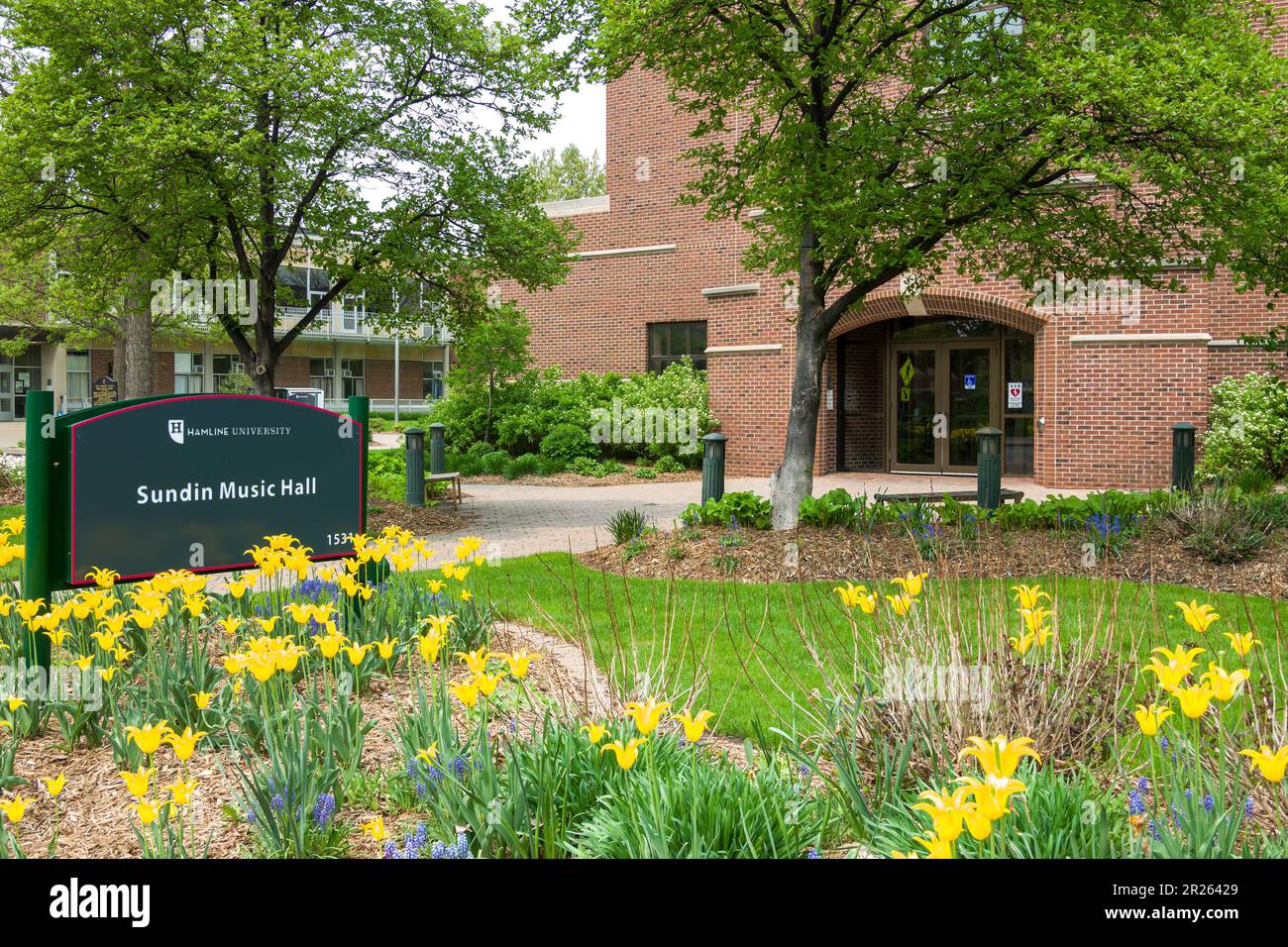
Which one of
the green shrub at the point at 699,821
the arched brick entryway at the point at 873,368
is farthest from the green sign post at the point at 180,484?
the arched brick entryway at the point at 873,368

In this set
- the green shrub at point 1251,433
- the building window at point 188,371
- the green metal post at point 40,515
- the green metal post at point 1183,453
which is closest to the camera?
the green metal post at point 40,515

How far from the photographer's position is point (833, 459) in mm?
21922

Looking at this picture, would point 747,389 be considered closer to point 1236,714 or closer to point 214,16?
point 214,16

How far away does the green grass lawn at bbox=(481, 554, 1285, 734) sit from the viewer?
14.9ft

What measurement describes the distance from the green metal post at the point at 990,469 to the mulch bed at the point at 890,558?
2.16m

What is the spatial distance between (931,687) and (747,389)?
18305 mm

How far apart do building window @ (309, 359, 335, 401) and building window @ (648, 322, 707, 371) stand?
33.6 meters

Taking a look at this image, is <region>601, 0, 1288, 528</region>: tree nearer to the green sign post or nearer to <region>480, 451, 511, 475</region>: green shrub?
the green sign post

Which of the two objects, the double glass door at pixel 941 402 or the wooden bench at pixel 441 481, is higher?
the double glass door at pixel 941 402

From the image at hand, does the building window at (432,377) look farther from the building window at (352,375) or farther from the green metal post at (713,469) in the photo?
the green metal post at (713,469)

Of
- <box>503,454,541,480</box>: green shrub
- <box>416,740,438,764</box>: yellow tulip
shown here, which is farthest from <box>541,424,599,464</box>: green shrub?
<box>416,740,438,764</box>: yellow tulip

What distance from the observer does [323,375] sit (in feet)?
187

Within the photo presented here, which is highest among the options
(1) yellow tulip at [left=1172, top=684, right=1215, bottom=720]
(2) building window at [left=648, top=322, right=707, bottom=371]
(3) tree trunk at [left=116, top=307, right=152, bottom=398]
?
(2) building window at [left=648, top=322, right=707, bottom=371]

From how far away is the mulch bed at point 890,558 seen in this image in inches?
344
